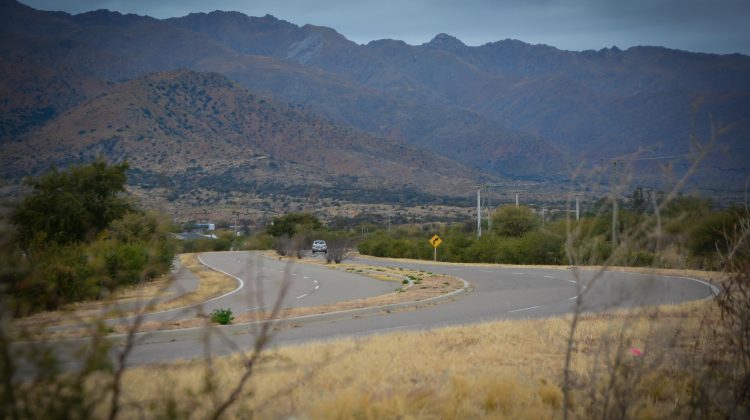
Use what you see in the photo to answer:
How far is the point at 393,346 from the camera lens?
10758 millimetres

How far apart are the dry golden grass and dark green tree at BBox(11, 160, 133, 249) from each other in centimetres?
2092

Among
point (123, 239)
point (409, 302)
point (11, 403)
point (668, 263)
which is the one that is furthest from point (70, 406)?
point (123, 239)

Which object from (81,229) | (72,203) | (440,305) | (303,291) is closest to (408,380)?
(440,305)

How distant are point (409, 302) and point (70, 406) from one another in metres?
18.1

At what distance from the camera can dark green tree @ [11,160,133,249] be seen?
1181 inches

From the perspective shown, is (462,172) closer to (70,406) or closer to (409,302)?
(409,302)

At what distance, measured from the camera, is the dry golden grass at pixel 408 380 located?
21.4 feet

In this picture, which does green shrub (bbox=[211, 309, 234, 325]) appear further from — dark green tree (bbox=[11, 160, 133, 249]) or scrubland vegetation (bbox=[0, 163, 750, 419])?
dark green tree (bbox=[11, 160, 133, 249])

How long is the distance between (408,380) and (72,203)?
26.5 meters

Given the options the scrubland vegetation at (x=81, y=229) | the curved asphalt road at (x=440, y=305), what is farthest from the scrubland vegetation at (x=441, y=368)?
the scrubland vegetation at (x=81, y=229)

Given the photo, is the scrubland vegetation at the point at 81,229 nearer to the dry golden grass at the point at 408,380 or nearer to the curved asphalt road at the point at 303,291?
the curved asphalt road at the point at 303,291

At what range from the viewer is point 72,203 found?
31000mm

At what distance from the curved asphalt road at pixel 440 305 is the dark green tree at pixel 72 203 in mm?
8130

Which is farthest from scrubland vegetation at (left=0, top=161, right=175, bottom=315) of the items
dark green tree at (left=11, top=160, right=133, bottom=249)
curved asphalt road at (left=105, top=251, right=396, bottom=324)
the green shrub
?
the green shrub
